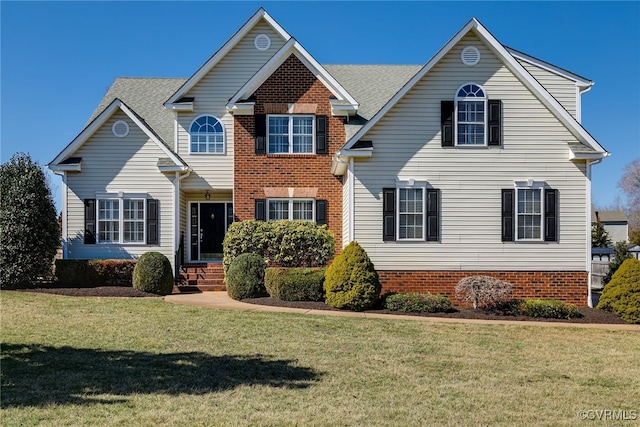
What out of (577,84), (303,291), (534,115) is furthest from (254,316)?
(577,84)

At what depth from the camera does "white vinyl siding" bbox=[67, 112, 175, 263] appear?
19.4 meters

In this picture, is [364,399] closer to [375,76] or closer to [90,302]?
[90,302]

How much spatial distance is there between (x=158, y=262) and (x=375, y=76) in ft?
38.6

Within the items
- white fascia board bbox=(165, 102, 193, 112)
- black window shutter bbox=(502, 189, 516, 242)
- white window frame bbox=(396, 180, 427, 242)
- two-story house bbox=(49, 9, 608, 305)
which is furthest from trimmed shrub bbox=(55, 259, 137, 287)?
black window shutter bbox=(502, 189, 516, 242)

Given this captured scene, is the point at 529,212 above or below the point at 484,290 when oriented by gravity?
above

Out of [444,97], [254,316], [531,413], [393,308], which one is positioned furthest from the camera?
[444,97]

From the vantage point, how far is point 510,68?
1650cm

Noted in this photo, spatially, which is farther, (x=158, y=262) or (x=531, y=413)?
(x=158, y=262)

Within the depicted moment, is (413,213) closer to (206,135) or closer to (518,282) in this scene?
(518,282)

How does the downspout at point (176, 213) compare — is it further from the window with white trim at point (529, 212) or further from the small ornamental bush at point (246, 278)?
the window with white trim at point (529, 212)

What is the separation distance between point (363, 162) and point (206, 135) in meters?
6.81

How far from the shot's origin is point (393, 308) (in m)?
14.5

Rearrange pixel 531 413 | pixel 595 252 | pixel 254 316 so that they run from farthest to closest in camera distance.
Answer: pixel 595 252 < pixel 254 316 < pixel 531 413

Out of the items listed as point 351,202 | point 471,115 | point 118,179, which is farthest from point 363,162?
point 118,179
